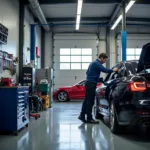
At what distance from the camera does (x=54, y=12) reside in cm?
1415

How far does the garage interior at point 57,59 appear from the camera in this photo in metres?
4.21

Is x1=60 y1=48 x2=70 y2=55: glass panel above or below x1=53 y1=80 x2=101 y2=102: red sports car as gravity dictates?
above

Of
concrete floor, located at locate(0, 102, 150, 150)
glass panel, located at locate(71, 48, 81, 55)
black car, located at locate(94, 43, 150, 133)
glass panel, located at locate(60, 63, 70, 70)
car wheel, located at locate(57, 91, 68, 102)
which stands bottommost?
concrete floor, located at locate(0, 102, 150, 150)

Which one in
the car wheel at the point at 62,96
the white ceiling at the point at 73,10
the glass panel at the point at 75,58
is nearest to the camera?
the white ceiling at the point at 73,10

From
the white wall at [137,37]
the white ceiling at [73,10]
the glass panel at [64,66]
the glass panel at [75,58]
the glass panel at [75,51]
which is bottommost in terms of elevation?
the glass panel at [64,66]

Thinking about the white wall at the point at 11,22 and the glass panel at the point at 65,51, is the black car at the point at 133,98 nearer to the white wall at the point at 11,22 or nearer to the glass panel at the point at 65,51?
the white wall at the point at 11,22

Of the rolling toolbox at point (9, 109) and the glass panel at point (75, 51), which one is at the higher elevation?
the glass panel at point (75, 51)

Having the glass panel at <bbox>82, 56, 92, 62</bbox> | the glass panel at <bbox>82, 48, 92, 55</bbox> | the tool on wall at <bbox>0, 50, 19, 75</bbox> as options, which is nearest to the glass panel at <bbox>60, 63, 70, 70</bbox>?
the glass panel at <bbox>82, 56, 92, 62</bbox>

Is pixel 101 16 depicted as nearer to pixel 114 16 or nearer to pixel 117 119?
pixel 114 16

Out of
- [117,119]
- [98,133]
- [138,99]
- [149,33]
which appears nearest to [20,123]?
[98,133]

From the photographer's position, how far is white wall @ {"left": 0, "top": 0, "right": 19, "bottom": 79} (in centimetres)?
809

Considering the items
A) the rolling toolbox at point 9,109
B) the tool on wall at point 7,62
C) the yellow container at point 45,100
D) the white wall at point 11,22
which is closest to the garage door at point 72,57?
the yellow container at point 45,100

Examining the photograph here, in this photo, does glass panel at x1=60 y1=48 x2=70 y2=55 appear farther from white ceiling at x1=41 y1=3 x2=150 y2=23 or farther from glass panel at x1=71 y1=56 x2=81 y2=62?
white ceiling at x1=41 y1=3 x2=150 y2=23

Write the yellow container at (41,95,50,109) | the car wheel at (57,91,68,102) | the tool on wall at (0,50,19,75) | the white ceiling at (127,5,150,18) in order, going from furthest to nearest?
the car wheel at (57,91,68,102) < the white ceiling at (127,5,150,18) < the yellow container at (41,95,50,109) < the tool on wall at (0,50,19,75)
